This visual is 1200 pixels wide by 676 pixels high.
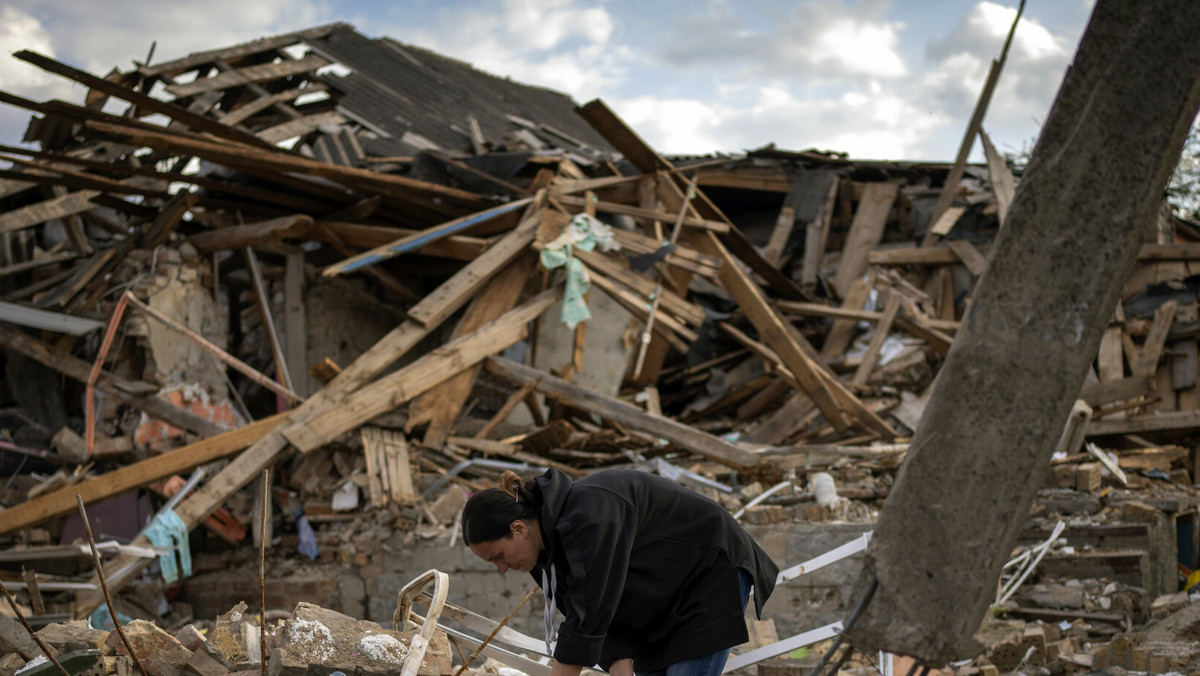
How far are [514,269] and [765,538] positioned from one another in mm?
3744

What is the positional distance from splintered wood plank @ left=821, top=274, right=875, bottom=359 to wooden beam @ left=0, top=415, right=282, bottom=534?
6.47m

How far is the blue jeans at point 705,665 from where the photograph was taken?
285 centimetres

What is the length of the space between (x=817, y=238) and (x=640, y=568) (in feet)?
34.6

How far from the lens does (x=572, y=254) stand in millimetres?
9133

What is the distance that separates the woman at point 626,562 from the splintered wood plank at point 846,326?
8518 millimetres

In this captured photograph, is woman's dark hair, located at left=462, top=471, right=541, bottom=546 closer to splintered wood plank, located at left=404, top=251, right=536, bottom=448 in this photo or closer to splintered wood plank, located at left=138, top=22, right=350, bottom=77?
splintered wood plank, located at left=404, top=251, right=536, bottom=448

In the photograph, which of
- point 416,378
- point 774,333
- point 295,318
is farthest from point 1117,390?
point 295,318

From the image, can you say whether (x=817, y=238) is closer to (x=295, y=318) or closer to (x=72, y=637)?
(x=295, y=318)

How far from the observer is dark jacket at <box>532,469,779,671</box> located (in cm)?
262

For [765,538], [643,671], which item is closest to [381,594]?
[765,538]

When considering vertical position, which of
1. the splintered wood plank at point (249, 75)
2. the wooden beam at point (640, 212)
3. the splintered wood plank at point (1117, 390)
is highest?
the splintered wood plank at point (249, 75)

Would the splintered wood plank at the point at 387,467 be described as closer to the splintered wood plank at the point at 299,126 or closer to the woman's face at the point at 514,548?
the splintered wood plank at the point at 299,126

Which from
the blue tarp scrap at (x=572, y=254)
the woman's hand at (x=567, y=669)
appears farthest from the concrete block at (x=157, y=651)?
the blue tarp scrap at (x=572, y=254)

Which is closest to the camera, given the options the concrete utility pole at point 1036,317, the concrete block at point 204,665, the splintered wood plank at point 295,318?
the concrete utility pole at point 1036,317
